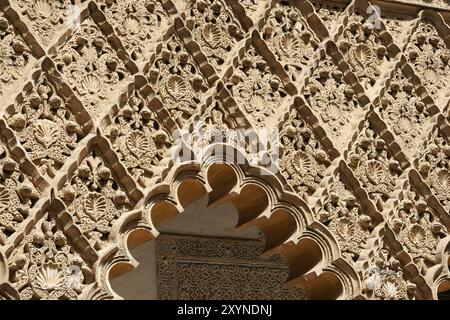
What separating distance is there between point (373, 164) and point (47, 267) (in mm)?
1648

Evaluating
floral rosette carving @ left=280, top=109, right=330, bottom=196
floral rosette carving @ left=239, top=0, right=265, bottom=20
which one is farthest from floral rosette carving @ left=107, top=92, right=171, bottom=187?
floral rosette carving @ left=239, top=0, right=265, bottom=20

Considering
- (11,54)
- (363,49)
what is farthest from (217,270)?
(11,54)

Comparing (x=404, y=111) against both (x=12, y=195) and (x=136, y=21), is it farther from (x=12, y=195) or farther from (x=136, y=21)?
(x=12, y=195)

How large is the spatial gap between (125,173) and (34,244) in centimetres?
49

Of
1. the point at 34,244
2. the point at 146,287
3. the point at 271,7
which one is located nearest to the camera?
the point at 34,244

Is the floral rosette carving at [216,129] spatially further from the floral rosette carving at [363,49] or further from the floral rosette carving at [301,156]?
the floral rosette carving at [363,49]

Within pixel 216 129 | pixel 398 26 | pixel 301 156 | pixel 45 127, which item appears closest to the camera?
pixel 45 127

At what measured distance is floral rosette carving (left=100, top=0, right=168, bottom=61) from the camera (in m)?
5.16

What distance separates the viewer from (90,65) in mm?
5039

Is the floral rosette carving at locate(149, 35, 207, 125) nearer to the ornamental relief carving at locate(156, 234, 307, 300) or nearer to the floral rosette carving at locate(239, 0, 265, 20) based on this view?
the floral rosette carving at locate(239, 0, 265, 20)

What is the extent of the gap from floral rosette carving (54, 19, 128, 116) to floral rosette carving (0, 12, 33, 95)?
0.44 feet

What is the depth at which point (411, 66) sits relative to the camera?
5848 mm
